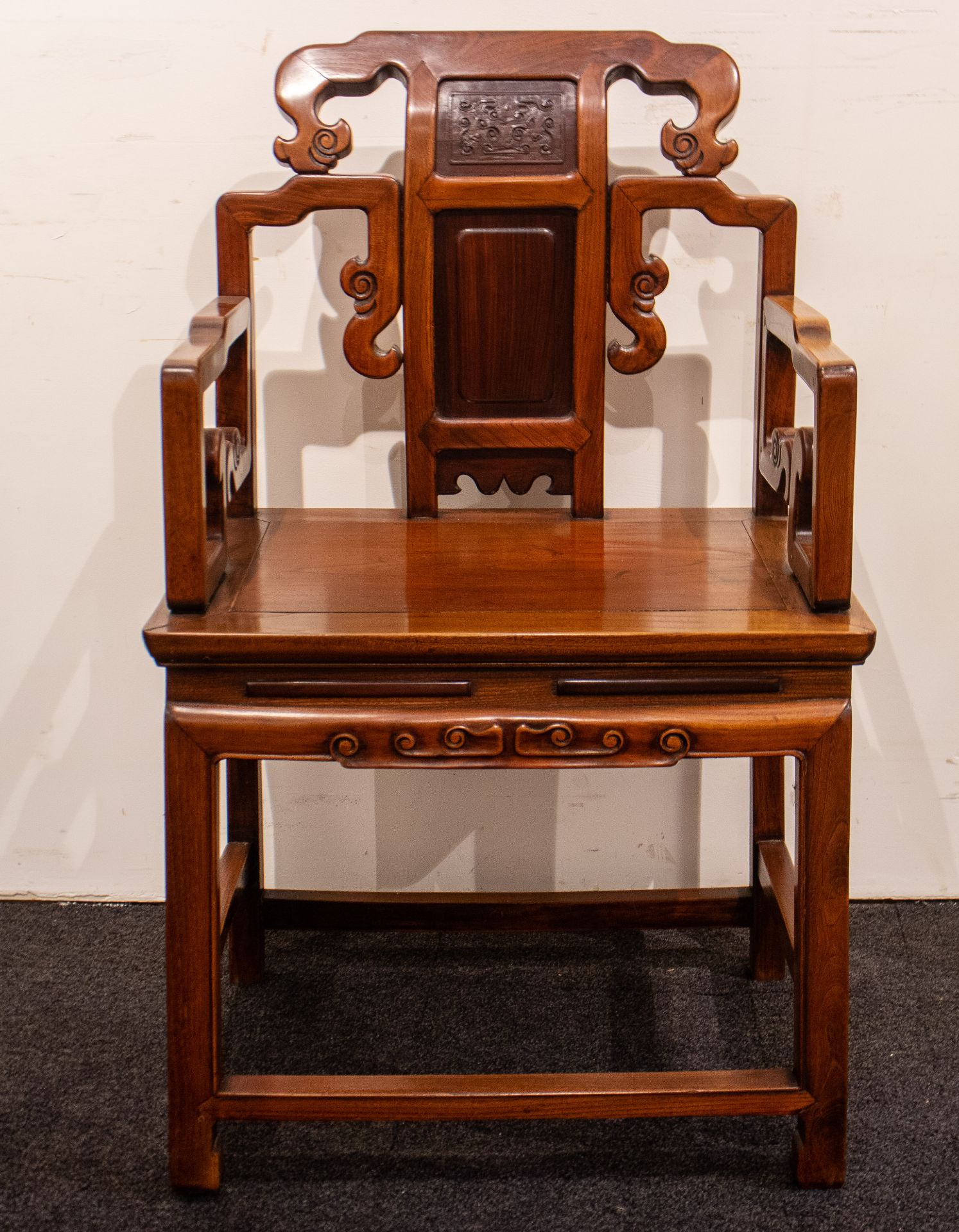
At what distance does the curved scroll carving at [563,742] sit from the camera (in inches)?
46.2

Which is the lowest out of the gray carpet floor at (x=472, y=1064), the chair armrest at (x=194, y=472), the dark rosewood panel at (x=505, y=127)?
the gray carpet floor at (x=472, y=1064)

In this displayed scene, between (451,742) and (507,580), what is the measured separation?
0.17 m

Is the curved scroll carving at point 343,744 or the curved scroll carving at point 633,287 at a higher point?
the curved scroll carving at point 633,287

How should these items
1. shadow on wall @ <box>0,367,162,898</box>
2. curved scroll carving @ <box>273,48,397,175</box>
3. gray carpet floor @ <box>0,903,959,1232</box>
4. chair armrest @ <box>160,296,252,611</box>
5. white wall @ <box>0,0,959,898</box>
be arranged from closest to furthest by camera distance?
chair armrest @ <box>160,296,252,611</box> → gray carpet floor @ <box>0,903,959,1232</box> → curved scroll carving @ <box>273,48,397,175</box> → white wall @ <box>0,0,959,898</box> → shadow on wall @ <box>0,367,162,898</box>

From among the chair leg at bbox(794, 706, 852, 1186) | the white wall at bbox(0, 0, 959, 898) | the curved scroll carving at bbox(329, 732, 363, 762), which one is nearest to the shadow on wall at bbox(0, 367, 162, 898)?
the white wall at bbox(0, 0, 959, 898)

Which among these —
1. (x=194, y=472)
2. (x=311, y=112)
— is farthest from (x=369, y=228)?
(x=194, y=472)

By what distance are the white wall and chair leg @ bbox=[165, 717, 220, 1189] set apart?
55 cm

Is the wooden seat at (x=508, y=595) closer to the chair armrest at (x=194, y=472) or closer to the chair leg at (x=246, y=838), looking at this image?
the chair armrest at (x=194, y=472)

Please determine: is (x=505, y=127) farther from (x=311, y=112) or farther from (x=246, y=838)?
(x=246, y=838)

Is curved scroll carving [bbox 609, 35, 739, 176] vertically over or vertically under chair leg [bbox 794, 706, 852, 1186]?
over

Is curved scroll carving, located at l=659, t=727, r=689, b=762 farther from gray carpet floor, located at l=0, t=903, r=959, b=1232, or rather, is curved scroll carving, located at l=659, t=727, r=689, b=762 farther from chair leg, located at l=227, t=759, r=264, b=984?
chair leg, located at l=227, t=759, r=264, b=984

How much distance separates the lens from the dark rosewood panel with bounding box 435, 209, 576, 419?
1.43 metres

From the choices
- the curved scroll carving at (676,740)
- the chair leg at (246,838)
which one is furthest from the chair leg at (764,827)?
the chair leg at (246,838)

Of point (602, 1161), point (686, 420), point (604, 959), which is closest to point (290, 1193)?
point (602, 1161)
